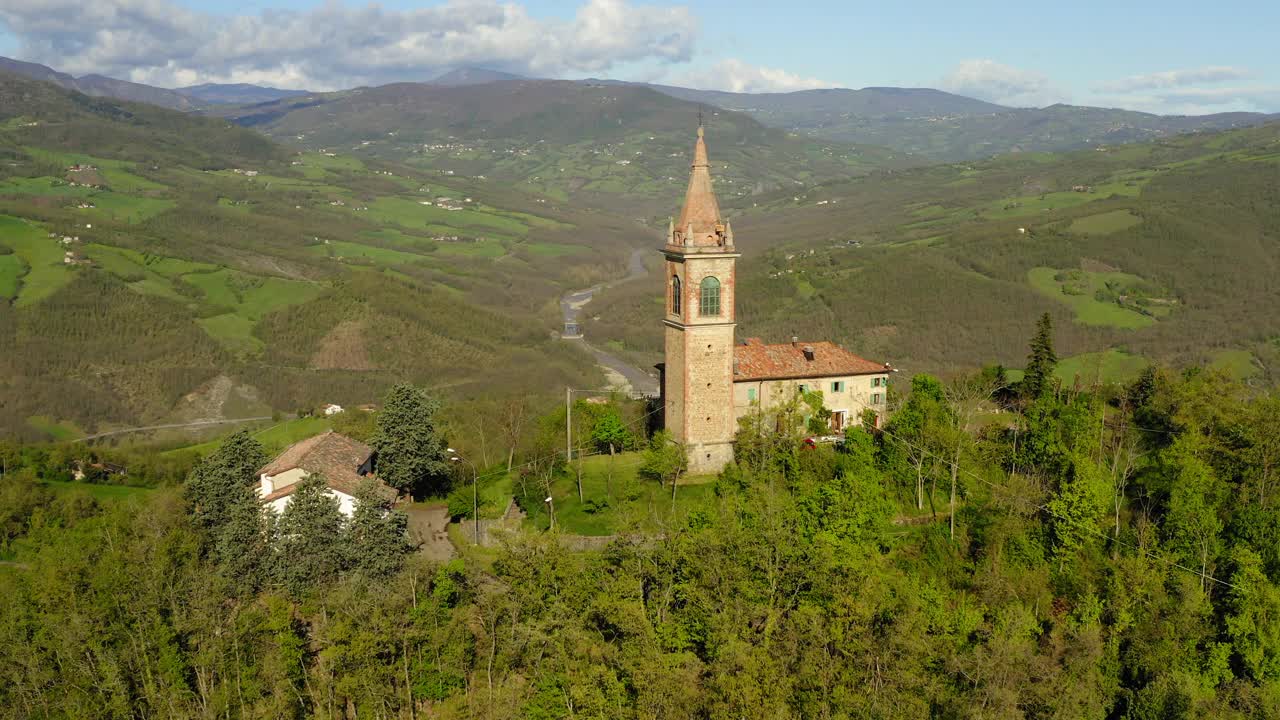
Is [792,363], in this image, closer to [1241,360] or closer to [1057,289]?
[1241,360]

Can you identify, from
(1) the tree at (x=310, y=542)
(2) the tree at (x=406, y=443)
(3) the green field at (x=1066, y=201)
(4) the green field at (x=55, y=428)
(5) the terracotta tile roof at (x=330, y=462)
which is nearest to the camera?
(1) the tree at (x=310, y=542)

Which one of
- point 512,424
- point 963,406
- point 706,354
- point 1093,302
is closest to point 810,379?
point 706,354

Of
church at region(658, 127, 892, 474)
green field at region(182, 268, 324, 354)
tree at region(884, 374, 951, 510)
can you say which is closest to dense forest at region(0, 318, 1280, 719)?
tree at region(884, 374, 951, 510)

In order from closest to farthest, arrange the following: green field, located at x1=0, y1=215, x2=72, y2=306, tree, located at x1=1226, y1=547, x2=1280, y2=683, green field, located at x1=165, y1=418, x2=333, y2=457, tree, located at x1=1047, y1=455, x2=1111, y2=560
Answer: tree, located at x1=1226, y1=547, x2=1280, y2=683, tree, located at x1=1047, y1=455, x2=1111, y2=560, green field, located at x1=165, y1=418, x2=333, y2=457, green field, located at x1=0, y1=215, x2=72, y2=306

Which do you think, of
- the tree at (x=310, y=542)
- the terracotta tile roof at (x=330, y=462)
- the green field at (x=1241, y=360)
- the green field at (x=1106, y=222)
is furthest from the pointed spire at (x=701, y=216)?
the green field at (x=1106, y=222)

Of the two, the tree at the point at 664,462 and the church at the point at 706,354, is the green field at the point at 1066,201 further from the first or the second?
the tree at the point at 664,462

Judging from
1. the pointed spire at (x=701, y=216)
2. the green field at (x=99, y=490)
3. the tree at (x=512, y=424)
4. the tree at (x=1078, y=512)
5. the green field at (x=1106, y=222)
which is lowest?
the green field at (x=99, y=490)

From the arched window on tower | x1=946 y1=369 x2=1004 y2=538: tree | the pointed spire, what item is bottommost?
x1=946 y1=369 x2=1004 y2=538: tree

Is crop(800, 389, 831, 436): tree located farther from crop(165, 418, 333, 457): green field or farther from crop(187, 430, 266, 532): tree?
crop(165, 418, 333, 457): green field
